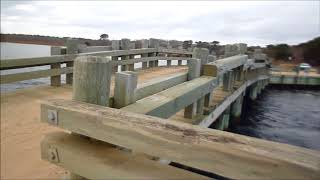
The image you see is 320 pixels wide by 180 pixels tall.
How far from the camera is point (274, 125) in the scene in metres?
12.1

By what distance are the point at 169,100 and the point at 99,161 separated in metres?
1.32

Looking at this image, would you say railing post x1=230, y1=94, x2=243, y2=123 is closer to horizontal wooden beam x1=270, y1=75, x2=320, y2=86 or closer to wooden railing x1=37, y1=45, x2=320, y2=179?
wooden railing x1=37, y1=45, x2=320, y2=179

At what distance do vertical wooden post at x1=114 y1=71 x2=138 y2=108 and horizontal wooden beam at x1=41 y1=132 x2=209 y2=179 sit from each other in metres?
0.54

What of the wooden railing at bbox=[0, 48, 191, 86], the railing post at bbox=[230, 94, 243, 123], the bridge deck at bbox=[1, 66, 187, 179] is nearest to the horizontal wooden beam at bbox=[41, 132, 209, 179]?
the bridge deck at bbox=[1, 66, 187, 179]

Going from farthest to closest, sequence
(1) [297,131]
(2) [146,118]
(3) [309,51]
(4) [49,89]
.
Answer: (1) [297,131], (4) [49,89], (3) [309,51], (2) [146,118]

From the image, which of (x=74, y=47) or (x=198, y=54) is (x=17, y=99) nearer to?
(x=74, y=47)

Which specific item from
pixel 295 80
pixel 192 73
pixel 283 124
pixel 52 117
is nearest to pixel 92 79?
pixel 52 117

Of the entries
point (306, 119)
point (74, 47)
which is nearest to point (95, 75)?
point (74, 47)

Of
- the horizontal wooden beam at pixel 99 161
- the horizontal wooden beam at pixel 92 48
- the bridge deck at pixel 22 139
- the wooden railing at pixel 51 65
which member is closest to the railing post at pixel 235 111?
the wooden railing at pixel 51 65

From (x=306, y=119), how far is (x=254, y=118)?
2.75m

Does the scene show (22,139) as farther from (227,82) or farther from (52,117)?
(227,82)

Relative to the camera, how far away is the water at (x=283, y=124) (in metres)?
10.2

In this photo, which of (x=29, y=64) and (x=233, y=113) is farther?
(x=233, y=113)

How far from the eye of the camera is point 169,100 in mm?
3131
